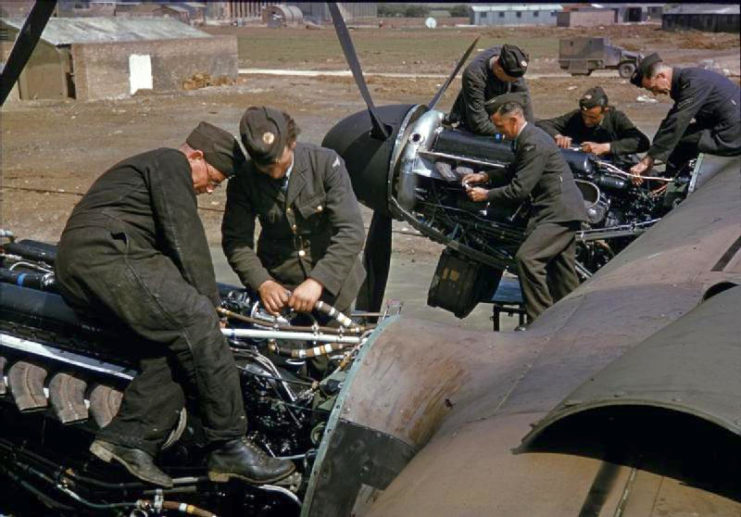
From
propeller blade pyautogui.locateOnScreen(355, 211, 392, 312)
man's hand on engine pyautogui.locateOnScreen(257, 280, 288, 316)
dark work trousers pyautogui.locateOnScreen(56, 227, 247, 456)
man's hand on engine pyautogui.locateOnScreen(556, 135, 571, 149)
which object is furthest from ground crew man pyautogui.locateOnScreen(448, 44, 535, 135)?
dark work trousers pyautogui.locateOnScreen(56, 227, 247, 456)

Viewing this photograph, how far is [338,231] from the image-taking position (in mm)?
5148

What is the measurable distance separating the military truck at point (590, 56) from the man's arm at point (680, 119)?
90.1ft

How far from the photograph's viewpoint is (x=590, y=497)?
2258mm

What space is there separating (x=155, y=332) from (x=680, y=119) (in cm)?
451

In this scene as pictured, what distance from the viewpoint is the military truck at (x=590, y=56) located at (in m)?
33.7

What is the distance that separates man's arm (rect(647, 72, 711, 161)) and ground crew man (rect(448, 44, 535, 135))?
921 mm

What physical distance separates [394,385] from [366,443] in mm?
228

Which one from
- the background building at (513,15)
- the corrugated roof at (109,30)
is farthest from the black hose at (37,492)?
the background building at (513,15)

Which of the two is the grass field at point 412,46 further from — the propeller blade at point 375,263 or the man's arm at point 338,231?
the man's arm at point 338,231

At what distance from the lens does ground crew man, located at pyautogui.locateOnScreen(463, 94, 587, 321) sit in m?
6.47

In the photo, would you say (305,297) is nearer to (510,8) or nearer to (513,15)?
(510,8)

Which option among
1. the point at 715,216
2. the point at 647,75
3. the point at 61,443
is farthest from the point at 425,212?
the point at 61,443

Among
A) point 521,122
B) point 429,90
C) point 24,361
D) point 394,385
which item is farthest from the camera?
point 429,90

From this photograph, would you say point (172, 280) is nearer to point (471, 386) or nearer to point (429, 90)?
point (471, 386)
